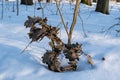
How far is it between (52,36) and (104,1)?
20.9ft

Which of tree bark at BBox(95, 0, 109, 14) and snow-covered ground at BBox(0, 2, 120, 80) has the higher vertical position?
tree bark at BBox(95, 0, 109, 14)

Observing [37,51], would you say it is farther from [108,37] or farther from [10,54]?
[108,37]

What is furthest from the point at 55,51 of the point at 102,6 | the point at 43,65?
the point at 102,6

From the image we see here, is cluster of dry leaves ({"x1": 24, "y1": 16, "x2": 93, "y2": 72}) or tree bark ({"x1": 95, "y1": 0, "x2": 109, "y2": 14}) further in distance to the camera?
tree bark ({"x1": 95, "y1": 0, "x2": 109, "y2": 14})

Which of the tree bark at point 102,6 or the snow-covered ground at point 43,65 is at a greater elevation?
the tree bark at point 102,6

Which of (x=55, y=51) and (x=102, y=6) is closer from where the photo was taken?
(x=55, y=51)

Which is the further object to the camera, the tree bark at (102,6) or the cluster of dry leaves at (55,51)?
the tree bark at (102,6)

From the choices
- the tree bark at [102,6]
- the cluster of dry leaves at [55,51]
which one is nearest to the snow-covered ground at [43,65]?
the cluster of dry leaves at [55,51]

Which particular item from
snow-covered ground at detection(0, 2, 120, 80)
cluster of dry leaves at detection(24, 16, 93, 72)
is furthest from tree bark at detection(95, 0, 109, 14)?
cluster of dry leaves at detection(24, 16, 93, 72)

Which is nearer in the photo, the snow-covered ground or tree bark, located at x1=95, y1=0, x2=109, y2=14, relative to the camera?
the snow-covered ground

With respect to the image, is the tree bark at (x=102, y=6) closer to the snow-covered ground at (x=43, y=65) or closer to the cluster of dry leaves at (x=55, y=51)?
the snow-covered ground at (x=43, y=65)

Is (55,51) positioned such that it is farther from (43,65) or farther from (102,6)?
(102,6)

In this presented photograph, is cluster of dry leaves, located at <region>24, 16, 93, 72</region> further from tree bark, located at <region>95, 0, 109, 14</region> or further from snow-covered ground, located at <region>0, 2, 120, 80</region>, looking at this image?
tree bark, located at <region>95, 0, 109, 14</region>

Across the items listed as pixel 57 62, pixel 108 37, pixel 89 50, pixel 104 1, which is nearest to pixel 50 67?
pixel 57 62
